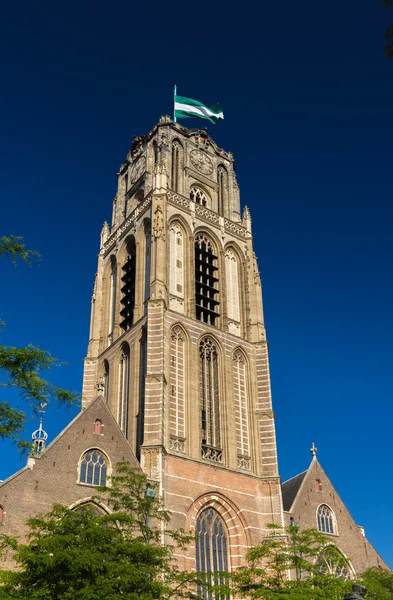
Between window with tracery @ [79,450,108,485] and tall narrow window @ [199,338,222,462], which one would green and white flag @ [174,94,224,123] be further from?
window with tracery @ [79,450,108,485]

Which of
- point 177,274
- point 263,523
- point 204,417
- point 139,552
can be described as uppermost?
point 177,274

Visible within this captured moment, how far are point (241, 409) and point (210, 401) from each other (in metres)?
2.68

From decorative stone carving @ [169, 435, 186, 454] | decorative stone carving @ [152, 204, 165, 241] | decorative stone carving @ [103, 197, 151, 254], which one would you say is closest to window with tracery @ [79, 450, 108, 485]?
decorative stone carving @ [169, 435, 186, 454]

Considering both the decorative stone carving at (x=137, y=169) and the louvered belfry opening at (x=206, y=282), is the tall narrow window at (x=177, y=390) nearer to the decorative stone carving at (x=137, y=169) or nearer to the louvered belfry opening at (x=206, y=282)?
the louvered belfry opening at (x=206, y=282)

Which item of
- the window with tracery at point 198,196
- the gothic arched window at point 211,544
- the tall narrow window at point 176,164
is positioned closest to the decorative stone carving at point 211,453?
the gothic arched window at point 211,544

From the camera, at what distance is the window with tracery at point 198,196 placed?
60.0 meters

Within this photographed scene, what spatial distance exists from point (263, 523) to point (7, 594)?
77.6 ft

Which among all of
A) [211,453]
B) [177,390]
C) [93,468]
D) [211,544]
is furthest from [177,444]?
[93,468]

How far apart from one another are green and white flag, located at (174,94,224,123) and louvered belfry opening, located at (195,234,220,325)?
1535 cm

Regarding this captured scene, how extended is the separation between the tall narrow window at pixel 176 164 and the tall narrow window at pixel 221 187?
4854mm

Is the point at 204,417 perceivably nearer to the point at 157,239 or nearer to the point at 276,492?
the point at 276,492

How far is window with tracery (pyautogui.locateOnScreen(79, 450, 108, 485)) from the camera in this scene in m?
36.3

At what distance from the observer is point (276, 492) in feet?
145

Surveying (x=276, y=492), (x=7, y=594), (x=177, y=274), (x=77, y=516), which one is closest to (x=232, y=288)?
(x=177, y=274)
